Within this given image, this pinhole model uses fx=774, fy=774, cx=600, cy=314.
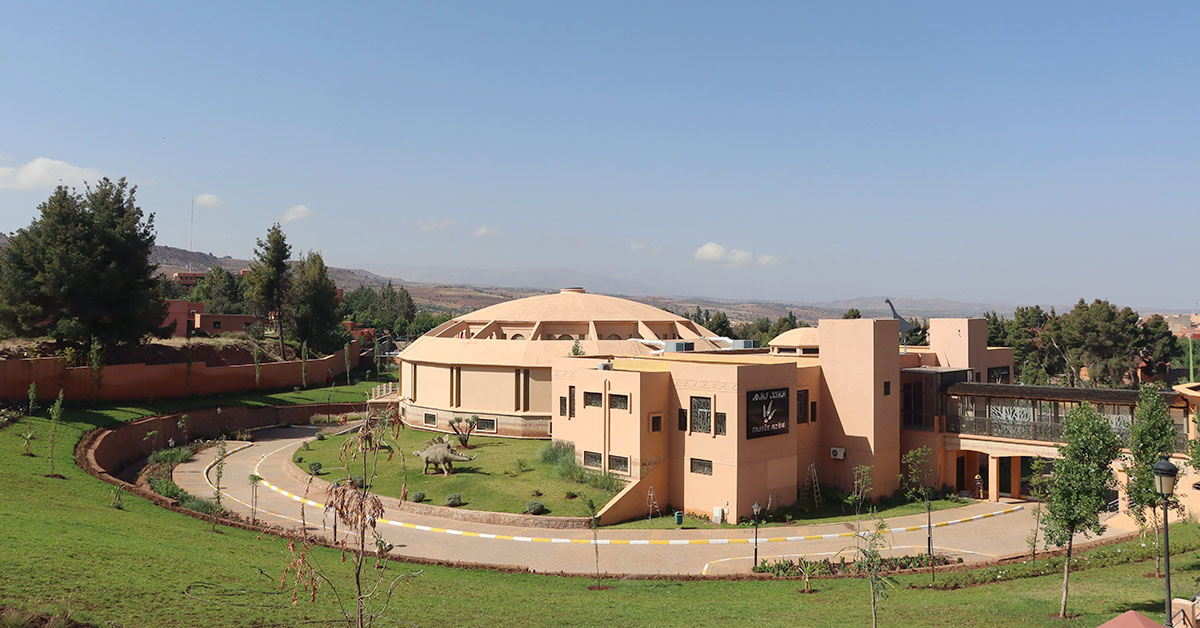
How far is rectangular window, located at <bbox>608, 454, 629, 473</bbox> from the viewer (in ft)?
114

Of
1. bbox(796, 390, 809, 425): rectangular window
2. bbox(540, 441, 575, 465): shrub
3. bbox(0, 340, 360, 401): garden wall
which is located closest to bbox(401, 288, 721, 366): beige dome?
bbox(540, 441, 575, 465): shrub

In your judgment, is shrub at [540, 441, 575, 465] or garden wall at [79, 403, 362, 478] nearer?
shrub at [540, 441, 575, 465]

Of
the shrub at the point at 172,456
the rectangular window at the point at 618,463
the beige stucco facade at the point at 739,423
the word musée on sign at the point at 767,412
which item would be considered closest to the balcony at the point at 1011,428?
the beige stucco facade at the point at 739,423

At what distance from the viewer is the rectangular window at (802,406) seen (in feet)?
120

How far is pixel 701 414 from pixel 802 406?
5.90 meters

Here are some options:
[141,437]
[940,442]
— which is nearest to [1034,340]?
[940,442]

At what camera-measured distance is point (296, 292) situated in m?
82.7

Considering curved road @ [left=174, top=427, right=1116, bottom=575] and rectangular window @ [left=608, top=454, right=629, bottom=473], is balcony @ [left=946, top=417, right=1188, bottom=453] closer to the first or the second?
curved road @ [left=174, top=427, right=1116, bottom=575]

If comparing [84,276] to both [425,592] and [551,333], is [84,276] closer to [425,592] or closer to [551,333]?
[551,333]

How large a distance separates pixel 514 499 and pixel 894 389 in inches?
742

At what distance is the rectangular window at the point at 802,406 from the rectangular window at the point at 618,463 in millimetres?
8365

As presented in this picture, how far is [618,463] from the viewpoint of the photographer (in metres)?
35.3

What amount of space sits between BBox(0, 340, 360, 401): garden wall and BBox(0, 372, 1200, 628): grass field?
2042cm

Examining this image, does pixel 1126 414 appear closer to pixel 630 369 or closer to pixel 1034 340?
pixel 630 369
